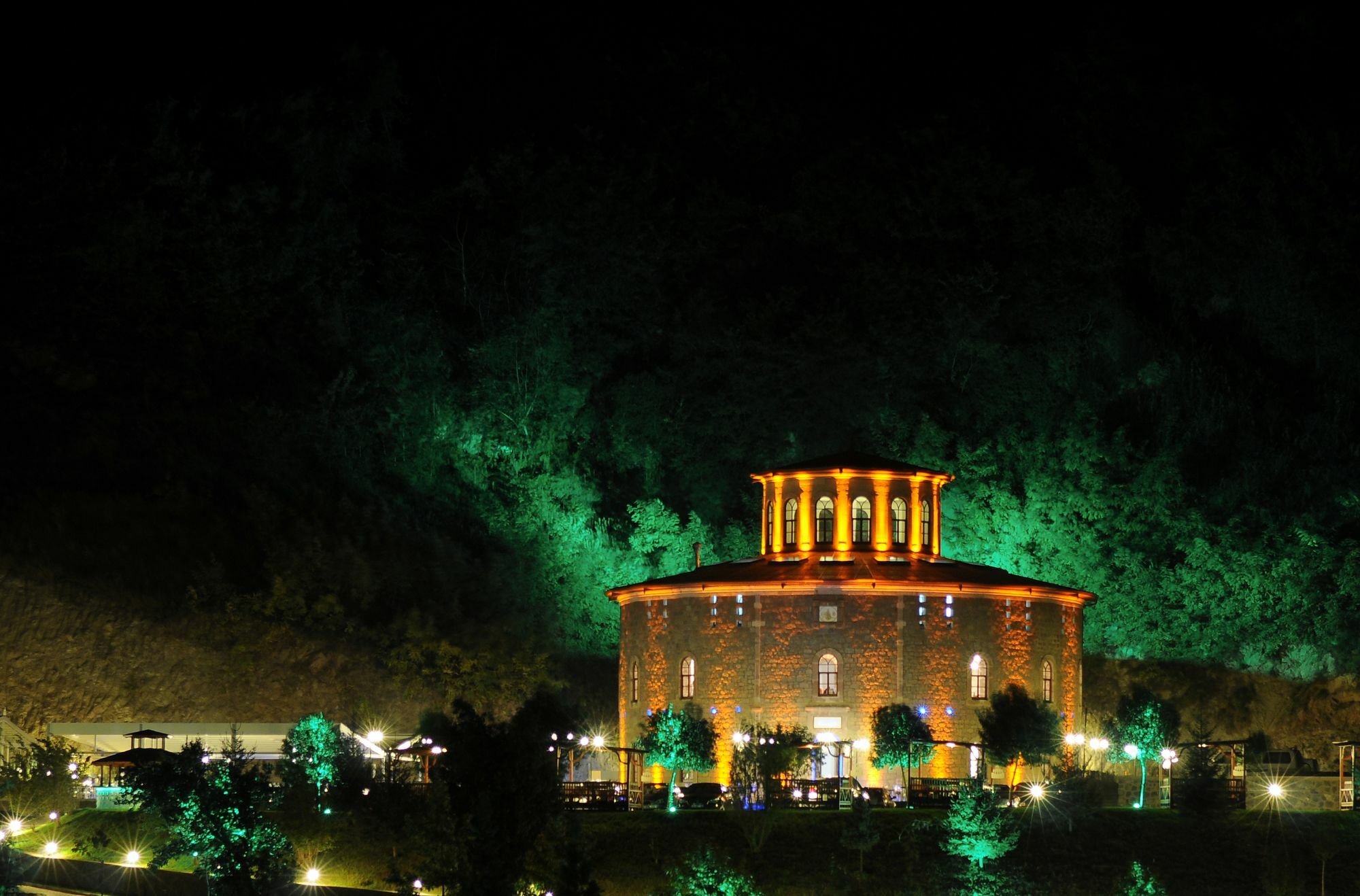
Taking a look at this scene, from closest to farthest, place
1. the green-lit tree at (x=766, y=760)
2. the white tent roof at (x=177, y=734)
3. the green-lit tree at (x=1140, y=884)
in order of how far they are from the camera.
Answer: the green-lit tree at (x=1140, y=884) < the green-lit tree at (x=766, y=760) < the white tent roof at (x=177, y=734)

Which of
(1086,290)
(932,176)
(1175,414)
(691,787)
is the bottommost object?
(691,787)

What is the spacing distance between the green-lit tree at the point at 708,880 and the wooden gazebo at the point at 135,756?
11614mm

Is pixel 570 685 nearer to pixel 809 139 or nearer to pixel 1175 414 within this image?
pixel 1175 414

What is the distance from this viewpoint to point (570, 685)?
65312 millimetres

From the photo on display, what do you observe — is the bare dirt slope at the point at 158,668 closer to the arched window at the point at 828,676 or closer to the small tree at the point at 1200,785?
the arched window at the point at 828,676

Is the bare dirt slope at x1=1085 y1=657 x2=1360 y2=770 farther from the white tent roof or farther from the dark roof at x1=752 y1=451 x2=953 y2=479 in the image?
the white tent roof

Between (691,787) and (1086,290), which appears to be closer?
(691,787)

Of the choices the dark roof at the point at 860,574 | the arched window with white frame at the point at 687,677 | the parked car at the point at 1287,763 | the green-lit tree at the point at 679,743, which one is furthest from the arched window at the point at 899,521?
the parked car at the point at 1287,763

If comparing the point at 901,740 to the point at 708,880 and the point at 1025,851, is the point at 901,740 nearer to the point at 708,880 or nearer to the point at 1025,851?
the point at 1025,851

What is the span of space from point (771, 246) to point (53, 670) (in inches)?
1232

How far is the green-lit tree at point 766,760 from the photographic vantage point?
4747 cm

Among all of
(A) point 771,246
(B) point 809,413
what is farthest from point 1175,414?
(A) point 771,246

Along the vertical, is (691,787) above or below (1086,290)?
below

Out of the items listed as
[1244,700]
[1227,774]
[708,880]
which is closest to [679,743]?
[708,880]
